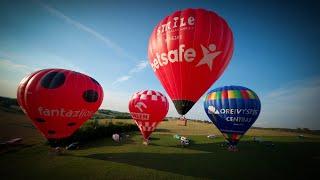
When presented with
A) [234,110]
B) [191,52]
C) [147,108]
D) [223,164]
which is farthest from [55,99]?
[234,110]

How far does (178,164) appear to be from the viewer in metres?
17.7

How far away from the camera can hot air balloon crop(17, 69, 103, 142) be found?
14969 mm

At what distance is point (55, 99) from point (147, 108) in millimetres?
11831

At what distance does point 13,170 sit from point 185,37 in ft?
52.6

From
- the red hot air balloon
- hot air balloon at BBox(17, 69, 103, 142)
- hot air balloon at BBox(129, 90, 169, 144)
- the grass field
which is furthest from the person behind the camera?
hot air balloon at BBox(129, 90, 169, 144)

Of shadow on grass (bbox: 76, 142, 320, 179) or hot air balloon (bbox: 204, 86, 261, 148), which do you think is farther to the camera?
hot air balloon (bbox: 204, 86, 261, 148)

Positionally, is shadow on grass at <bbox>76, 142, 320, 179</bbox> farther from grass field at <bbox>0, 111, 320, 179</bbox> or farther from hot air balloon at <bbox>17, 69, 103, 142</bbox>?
hot air balloon at <bbox>17, 69, 103, 142</bbox>

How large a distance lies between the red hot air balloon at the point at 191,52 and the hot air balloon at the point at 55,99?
774cm

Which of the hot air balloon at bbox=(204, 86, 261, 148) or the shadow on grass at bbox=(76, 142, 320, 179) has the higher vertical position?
the hot air balloon at bbox=(204, 86, 261, 148)

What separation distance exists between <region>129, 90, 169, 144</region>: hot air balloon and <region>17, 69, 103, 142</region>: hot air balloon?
922cm

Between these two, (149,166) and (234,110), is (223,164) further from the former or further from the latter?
(149,166)

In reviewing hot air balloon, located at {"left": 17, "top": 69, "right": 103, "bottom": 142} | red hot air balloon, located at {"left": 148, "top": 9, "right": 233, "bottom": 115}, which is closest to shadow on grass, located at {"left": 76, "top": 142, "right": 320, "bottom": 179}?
hot air balloon, located at {"left": 17, "top": 69, "right": 103, "bottom": 142}

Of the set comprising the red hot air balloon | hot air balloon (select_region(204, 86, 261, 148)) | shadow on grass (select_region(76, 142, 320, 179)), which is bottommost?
shadow on grass (select_region(76, 142, 320, 179))

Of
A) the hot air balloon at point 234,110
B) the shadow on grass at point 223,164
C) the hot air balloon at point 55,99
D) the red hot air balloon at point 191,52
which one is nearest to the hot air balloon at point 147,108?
the shadow on grass at point 223,164
